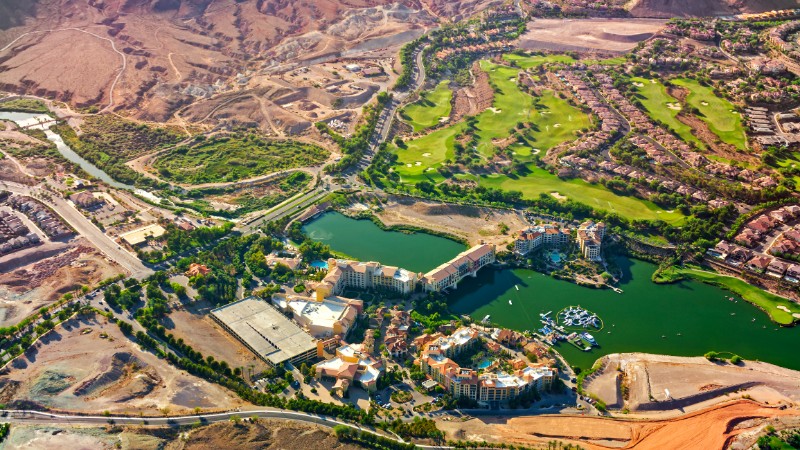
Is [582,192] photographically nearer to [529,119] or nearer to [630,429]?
[529,119]

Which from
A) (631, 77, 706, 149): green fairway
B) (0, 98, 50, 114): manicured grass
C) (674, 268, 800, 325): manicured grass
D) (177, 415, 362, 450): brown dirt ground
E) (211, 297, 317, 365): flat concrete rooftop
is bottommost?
(674, 268, 800, 325): manicured grass

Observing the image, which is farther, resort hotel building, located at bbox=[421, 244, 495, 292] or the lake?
resort hotel building, located at bbox=[421, 244, 495, 292]

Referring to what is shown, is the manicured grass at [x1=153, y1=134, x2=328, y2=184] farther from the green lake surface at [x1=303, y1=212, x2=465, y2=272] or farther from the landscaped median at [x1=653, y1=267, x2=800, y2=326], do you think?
the landscaped median at [x1=653, y1=267, x2=800, y2=326]

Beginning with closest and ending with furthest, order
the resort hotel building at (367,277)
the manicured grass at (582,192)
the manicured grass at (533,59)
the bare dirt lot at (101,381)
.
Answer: the bare dirt lot at (101,381), the resort hotel building at (367,277), the manicured grass at (582,192), the manicured grass at (533,59)

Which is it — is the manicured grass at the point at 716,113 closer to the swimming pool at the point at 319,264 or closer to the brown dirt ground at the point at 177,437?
the swimming pool at the point at 319,264

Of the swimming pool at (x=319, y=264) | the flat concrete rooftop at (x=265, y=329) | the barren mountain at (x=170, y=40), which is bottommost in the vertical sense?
the swimming pool at (x=319, y=264)

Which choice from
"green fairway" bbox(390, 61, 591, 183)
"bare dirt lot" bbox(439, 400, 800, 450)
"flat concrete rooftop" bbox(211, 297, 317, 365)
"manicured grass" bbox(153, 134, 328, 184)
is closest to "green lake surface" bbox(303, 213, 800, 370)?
"bare dirt lot" bbox(439, 400, 800, 450)

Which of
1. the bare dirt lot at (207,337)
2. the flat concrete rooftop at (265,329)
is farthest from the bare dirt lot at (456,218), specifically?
the bare dirt lot at (207,337)
